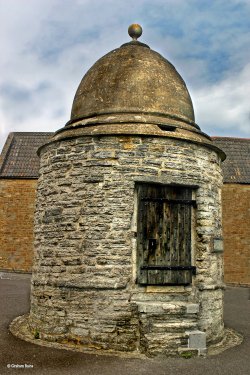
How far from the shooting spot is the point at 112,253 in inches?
264

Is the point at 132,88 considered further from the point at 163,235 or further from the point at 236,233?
the point at 236,233

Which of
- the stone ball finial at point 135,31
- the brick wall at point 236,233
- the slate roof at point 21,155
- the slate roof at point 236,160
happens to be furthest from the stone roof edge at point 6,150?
the stone ball finial at point 135,31

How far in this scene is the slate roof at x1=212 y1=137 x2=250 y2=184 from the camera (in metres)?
20.6

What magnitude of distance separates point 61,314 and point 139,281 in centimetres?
149

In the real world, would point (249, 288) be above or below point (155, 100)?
below

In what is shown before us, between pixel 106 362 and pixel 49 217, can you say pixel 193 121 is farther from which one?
pixel 106 362

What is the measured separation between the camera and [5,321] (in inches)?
333

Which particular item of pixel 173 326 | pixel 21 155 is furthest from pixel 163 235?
pixel 21 155

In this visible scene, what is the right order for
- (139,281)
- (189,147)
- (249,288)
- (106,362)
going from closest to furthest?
(106,362) < (139,281) < (189,147) < (249,288)

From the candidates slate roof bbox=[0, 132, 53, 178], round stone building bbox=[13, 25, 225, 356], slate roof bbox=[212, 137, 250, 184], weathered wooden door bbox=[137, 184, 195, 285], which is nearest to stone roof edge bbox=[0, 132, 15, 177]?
slate roof bbox=[0, 132, 53, 178]

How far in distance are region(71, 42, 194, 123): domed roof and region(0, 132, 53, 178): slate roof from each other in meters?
12.9

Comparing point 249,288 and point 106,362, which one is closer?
point 106,362

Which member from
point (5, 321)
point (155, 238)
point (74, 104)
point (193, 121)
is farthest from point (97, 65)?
point (5, 321)

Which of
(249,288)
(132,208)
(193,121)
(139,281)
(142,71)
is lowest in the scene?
(249,288)
